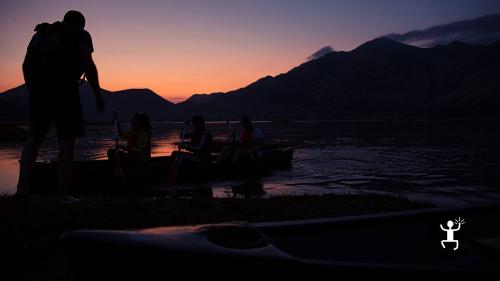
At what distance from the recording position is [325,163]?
22156 millimetres

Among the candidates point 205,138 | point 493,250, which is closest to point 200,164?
point 205,138

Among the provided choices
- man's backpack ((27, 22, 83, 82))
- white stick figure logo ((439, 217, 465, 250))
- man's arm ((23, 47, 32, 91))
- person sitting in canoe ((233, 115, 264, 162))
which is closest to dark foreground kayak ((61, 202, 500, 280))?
white stick figure logo ((439, 217, 465, 250))

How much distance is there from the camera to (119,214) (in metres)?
7.05

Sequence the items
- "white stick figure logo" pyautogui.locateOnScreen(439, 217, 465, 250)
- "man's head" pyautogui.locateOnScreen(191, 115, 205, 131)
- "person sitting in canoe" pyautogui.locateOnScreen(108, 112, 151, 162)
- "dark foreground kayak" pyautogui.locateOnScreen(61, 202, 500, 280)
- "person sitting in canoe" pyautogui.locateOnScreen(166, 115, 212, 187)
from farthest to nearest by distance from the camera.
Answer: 1. "person sitting in canoe" pyautogui.locateOnScreen(166, 115, 212, 187)
2. "man's head" pyautogui.locateOnScreen(191, 115, 205, 131)
3. "person sitting in canoe" pyautogui.locateOnScreen(108, 112, 151, 162)
4. "white stick figure logo" pyautogui.locateOnScreen(439, 217, 465, 250)
5. "dark foreground kayak" pyautogui.locateOnScreen(61, 202, 500, 280)

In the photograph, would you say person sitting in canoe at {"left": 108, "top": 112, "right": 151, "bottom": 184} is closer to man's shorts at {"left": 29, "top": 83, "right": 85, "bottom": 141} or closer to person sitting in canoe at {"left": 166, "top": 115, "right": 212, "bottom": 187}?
person sitting in canoe at {"left": 166, "top": 115, "right": 212, "bottom": 187}

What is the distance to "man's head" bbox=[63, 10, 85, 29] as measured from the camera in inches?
232

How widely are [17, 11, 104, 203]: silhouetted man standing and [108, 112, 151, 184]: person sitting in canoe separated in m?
5.58

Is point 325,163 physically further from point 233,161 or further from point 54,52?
point 54,52

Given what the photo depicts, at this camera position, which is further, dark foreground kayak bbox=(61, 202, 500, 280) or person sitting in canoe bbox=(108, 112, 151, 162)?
person sitting in canoe bbox=(108, 112, 151, 162)

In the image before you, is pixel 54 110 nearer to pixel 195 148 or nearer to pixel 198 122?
pixel 198 122

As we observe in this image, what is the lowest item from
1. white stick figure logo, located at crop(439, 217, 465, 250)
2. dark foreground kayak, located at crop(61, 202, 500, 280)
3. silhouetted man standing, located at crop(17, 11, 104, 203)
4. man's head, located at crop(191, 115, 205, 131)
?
white stick figure logo, located at crop(439, 217, 465, 250)

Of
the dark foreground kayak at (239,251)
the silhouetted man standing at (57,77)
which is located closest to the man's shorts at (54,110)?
the silhouetted man standing at (57,77)

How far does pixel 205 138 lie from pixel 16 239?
882 cm

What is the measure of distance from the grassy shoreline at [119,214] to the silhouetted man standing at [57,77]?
78 centimetres
